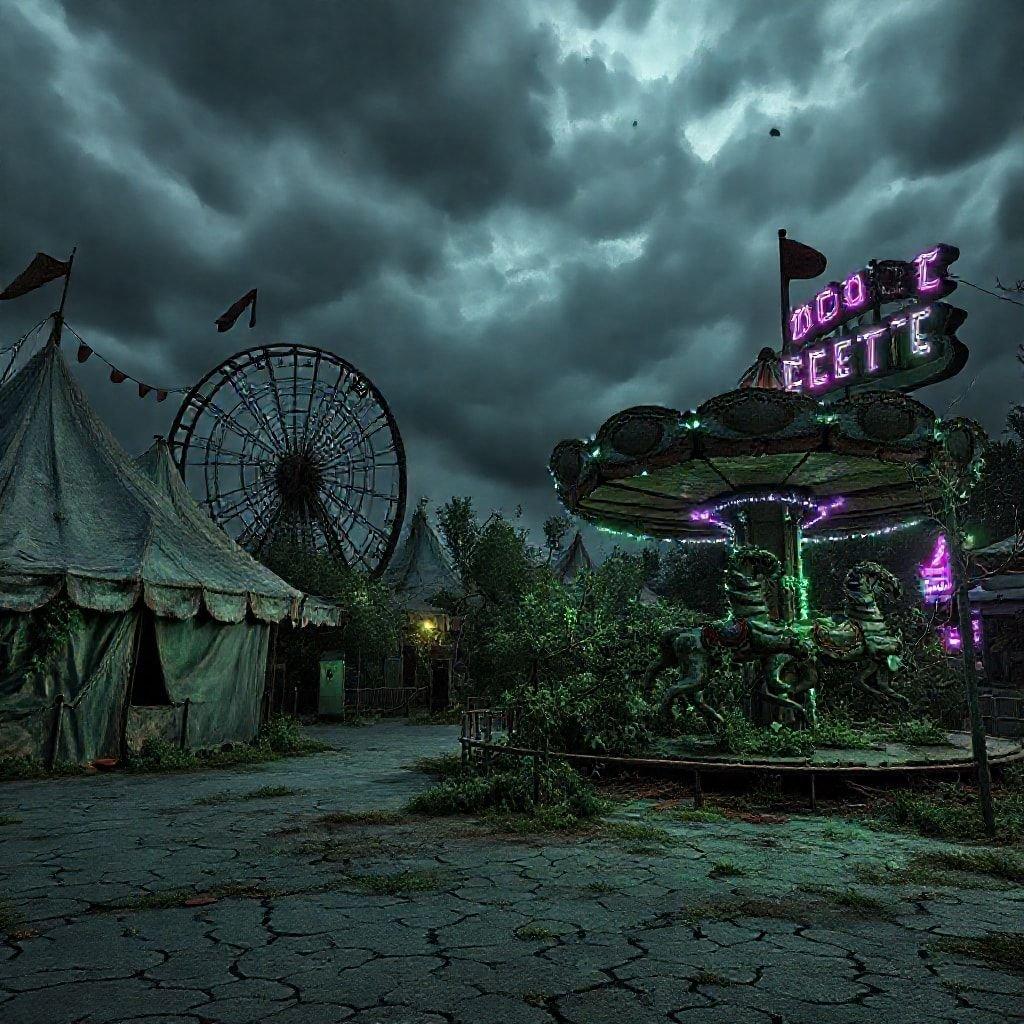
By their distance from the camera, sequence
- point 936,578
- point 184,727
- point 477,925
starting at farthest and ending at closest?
point 936,578 → point 184,727 → point 477,925

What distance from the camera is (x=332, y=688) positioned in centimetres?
2045

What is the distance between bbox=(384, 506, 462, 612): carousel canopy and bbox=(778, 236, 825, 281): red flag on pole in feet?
62.7

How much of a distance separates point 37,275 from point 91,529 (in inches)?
249

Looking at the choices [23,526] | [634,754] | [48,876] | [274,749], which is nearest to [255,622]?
[274,749]

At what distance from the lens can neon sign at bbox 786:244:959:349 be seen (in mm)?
16531

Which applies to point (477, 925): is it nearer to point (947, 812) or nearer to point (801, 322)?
point (947, 812)

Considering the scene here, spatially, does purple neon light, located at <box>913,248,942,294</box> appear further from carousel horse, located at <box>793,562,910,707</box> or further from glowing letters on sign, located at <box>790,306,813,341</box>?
carousel horse, located at <box>793,562,910,707</box>

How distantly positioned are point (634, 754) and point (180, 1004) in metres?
6.57

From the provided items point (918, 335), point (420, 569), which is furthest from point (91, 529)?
point (420, 569)

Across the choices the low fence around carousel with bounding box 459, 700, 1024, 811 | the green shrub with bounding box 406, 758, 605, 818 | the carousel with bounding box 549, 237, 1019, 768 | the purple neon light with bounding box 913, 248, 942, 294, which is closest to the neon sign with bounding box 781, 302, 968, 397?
the purple neon light with bounding box 913, 248, 942, 294

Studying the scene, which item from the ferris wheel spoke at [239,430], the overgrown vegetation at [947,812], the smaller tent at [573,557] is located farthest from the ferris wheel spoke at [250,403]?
the overgrown vegetation at [947,812]

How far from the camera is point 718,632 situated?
9.48 metres

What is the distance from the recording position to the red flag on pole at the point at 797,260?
15.4 m

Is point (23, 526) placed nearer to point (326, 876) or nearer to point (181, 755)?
point (181, 755)
